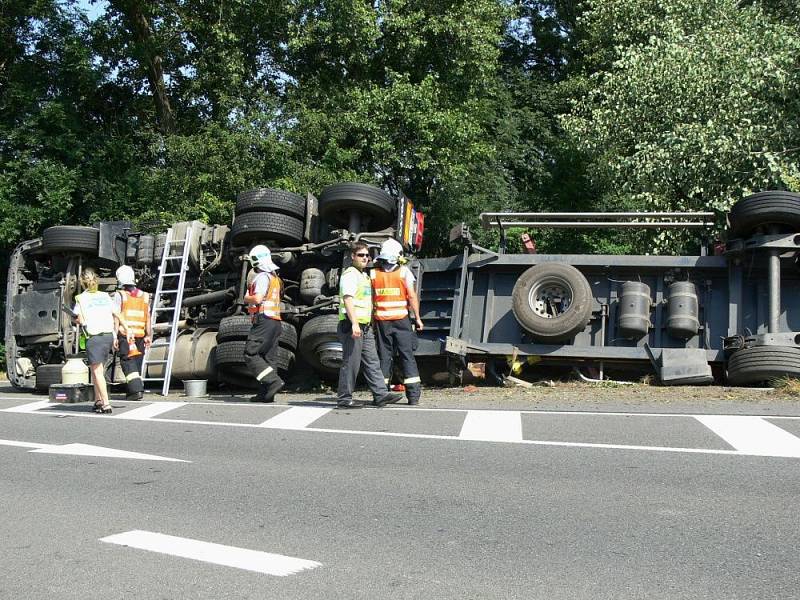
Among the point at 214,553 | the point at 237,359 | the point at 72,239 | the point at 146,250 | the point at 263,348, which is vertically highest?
the point at 72,239

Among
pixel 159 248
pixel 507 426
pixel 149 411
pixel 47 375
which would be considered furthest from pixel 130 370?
pixel 507 426

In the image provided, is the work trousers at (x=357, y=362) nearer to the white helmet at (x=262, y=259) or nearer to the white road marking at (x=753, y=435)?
the white helmet at (x=262, y=259)

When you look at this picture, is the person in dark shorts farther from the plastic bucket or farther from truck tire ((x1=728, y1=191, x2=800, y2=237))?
truck tire ((x1=728, y1=191, x2=800, y2=237))

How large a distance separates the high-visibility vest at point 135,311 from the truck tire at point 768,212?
7244 millimetres

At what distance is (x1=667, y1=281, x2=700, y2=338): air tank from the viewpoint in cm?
1089

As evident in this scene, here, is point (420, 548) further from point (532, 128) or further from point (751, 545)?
point (532, 128)

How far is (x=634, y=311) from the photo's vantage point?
11156mm

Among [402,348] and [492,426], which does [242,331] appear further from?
[492,426]

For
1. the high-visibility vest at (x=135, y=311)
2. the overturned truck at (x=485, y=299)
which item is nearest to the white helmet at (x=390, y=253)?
the overturned truck at (x=485, y=299)

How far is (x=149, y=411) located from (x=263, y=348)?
141 cm

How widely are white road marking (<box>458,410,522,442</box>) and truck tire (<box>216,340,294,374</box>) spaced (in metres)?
3.59

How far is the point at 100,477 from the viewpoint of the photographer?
6238 millimetres

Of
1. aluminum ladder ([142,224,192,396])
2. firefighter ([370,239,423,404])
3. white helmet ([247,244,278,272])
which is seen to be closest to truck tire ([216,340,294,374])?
aluminum ladder ([142,224,192,396])

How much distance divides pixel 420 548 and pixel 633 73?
14543 mm
